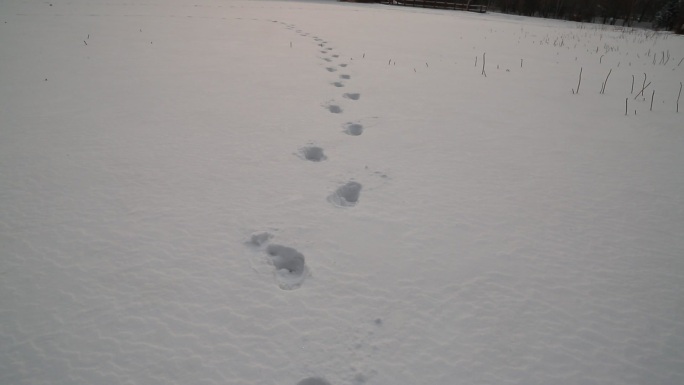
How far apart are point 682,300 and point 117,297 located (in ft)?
7.18

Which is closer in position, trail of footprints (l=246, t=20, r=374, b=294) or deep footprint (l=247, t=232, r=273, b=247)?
trail of footprints (l=246, t=20, r=374, b=294)

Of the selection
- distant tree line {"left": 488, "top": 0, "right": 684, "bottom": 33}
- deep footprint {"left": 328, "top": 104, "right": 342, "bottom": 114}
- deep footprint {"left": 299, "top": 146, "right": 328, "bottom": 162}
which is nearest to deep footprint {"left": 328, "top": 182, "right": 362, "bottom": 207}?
deep footprint {"left": 299, "top": 146, "right": 328, "bottom": 162}

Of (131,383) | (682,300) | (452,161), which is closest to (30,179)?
(131,383)

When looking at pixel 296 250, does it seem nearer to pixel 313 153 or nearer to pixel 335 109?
pixel 313 153

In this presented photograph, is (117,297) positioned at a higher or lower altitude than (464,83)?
lower

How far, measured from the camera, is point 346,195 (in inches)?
78.5

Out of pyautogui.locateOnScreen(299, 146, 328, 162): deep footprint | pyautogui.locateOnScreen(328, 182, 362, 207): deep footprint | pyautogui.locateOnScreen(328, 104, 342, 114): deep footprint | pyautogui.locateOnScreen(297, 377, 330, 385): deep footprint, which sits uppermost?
pyautogui.locateOnScreen(328, 104, 342, 114): deep footprint

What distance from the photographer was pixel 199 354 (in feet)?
3.61

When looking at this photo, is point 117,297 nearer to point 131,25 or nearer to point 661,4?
point 131,25

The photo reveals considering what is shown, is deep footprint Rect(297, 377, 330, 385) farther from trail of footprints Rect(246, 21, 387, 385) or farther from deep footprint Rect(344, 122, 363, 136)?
deep footprint Rect(344, 122, 363, 136)

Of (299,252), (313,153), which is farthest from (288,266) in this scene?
(313,153)

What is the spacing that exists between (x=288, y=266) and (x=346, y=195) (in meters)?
0.64

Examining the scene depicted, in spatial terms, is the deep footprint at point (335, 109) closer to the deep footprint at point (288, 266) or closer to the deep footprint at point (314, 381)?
the deep footprint at point (288, 266)

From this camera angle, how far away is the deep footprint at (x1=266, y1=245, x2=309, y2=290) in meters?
1.39
